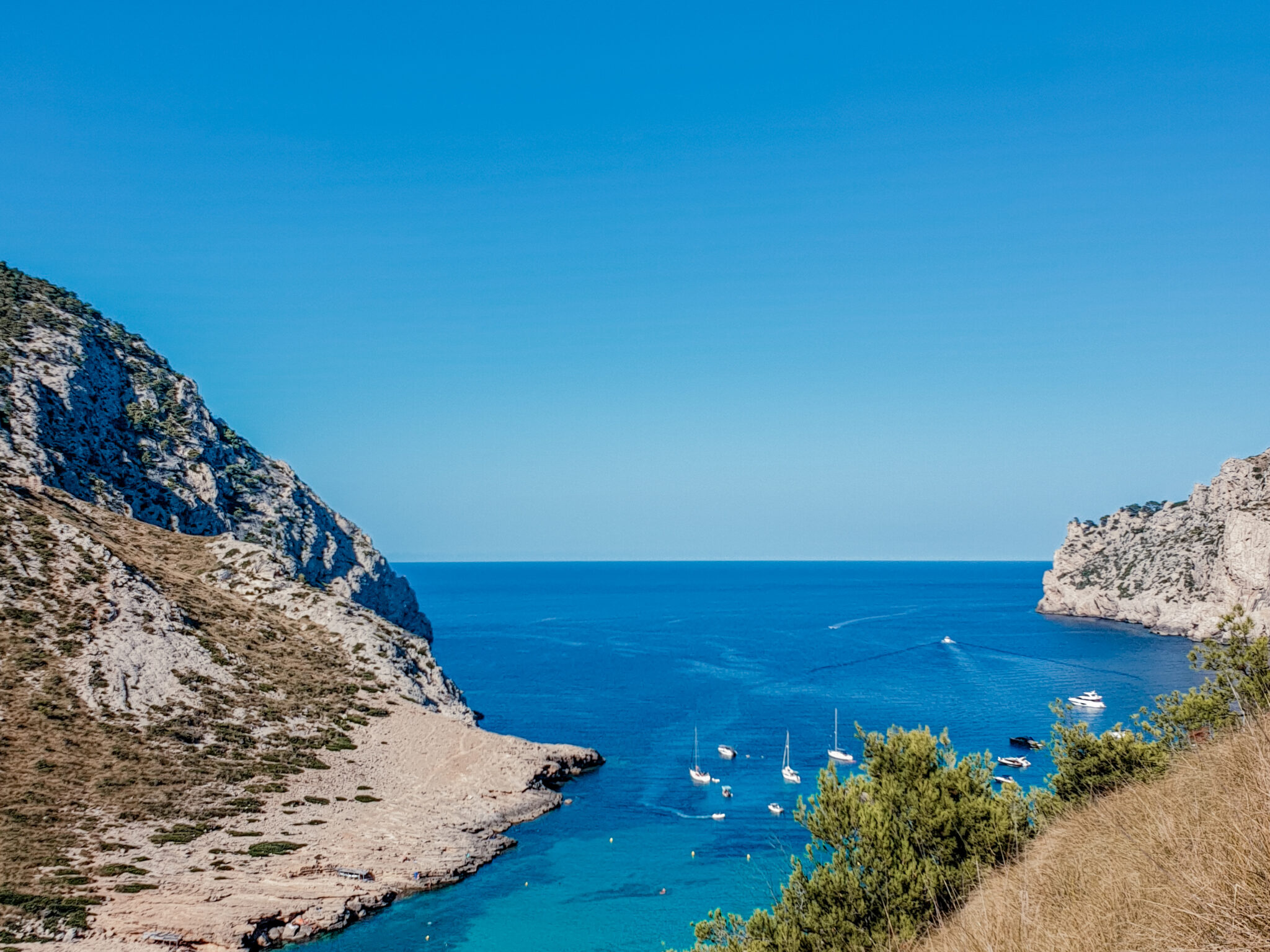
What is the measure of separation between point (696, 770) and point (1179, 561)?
127525 millimetres

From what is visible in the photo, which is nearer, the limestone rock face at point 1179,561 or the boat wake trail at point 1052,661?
the boat wake trail at point 1052,661

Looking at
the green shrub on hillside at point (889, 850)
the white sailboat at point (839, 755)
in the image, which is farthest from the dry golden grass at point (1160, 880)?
the white sailboat at point (839, 755)

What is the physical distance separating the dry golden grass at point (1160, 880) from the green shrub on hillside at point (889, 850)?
6826 millimetres

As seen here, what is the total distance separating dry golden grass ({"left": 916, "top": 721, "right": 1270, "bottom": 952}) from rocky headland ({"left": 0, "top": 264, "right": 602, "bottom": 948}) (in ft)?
117

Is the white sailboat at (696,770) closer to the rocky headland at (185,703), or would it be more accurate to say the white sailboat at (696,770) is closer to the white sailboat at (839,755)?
the rocky headland at (185,703)

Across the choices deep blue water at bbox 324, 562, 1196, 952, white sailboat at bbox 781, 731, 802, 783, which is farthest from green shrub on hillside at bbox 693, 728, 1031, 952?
white sailboat at bbox 781, 731, 802, 783

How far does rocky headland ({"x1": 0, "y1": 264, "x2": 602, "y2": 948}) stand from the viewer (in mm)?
37594

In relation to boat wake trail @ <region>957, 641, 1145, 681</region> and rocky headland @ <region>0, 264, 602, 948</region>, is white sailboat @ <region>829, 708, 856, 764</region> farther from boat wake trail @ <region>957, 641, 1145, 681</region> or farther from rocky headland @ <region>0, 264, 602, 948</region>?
boat wake trail @ <region>957, 641, 1145, 681</region>

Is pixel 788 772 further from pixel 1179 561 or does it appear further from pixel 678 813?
pixel 1179 561

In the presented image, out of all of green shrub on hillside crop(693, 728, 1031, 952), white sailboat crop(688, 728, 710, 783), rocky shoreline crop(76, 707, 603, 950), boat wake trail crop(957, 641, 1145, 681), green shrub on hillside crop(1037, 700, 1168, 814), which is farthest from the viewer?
boat wake trail crop(957, 641, 1145, 681)

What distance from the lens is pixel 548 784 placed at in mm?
62156

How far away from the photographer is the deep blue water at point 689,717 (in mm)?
42000

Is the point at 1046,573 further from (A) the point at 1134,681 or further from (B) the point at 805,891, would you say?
(B) the point at 805,891

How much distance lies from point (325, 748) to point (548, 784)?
17.2 meters
